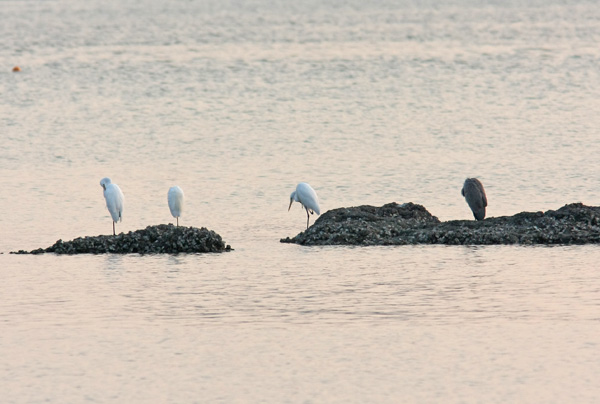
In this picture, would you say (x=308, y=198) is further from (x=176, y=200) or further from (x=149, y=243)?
(x=149, y=243)

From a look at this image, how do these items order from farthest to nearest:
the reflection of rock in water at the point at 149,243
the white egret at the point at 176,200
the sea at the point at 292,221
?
the white egret at the point at 176,200, the reflection of rock in water at the point at 149,243, the sea at the point at 292,221

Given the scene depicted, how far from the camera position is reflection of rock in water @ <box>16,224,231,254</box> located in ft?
63.1

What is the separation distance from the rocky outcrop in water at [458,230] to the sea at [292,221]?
0.35m

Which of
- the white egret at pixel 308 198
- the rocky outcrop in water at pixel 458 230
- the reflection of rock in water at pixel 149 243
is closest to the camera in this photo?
the reflection of rock in water at pixel 149 243

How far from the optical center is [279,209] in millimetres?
24672

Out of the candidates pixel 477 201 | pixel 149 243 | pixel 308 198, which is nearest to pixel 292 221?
pixel 308 198

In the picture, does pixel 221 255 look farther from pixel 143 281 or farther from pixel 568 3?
pixel 568 3

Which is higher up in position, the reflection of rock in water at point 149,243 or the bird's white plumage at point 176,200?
the bird's white plumage at point 176,200

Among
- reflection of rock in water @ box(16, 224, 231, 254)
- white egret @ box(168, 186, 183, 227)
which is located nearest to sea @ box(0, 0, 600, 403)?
reflection of rock in water @ box(16, 224, 231, 254)

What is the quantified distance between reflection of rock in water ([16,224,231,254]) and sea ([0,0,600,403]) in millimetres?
297

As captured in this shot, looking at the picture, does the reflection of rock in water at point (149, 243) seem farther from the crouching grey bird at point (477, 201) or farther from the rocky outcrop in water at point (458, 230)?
the crouching grey bird at point (477, 201)

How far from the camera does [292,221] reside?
23172 millimetres

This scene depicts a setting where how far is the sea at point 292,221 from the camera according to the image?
12.4 metres

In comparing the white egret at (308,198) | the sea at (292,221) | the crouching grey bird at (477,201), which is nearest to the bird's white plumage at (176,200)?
the sea at (292,221)
